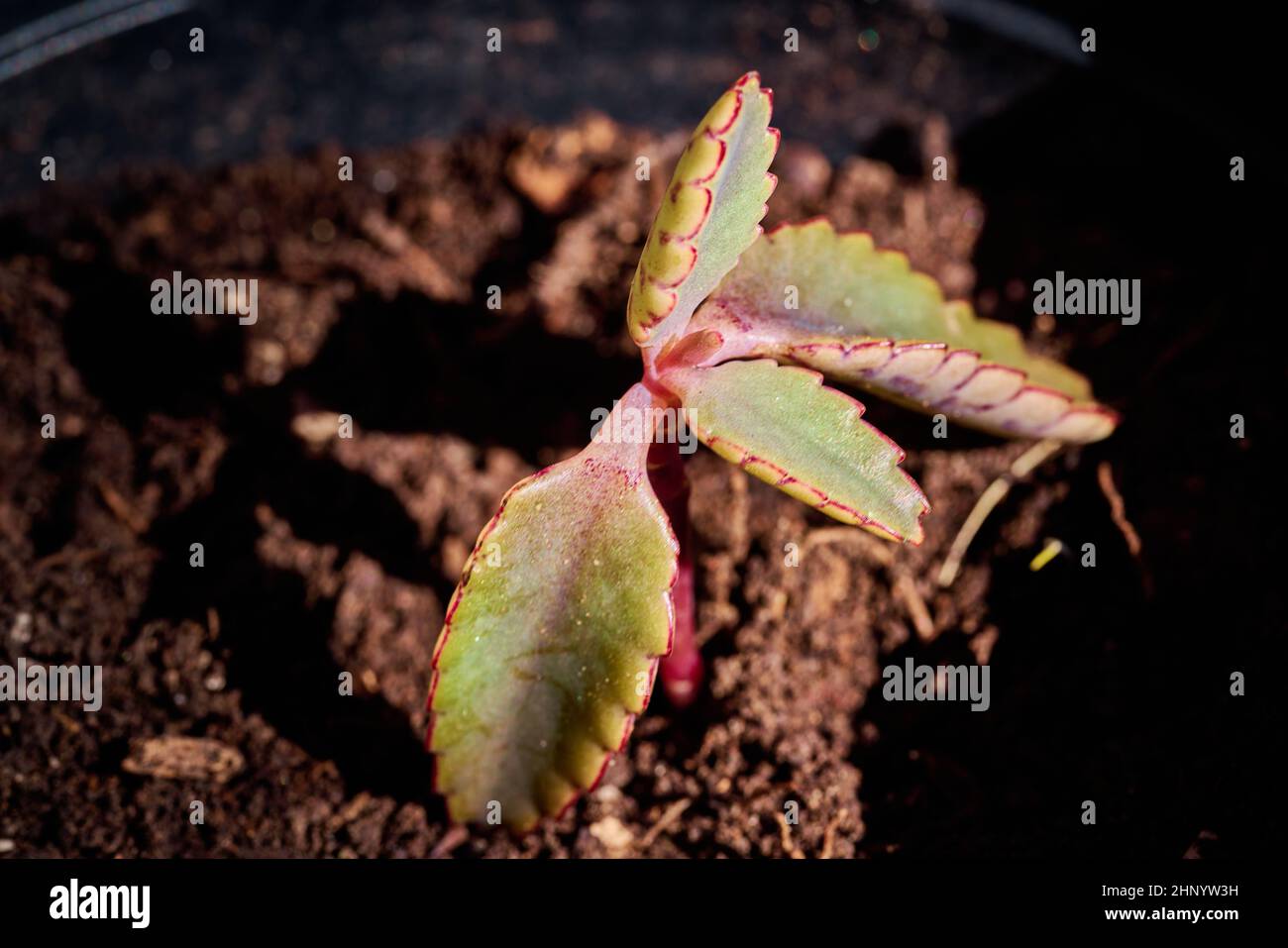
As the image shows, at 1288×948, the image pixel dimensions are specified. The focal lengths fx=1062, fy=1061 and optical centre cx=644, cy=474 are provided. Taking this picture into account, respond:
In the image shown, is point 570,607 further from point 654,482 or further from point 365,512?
point 365,512

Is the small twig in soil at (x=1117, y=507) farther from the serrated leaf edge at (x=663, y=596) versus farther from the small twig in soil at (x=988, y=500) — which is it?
the serrated leaf edge at (x=663, y=596)

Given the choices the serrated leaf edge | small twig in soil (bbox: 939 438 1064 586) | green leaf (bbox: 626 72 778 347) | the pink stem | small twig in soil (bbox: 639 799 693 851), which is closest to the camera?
green leaf (bbox: 626 72 778 347)

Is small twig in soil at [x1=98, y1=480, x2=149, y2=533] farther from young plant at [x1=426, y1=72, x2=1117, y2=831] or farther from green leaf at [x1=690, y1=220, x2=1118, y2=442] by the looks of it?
green leaf at [x1=690, y1=220, x2=1118, y2=442]

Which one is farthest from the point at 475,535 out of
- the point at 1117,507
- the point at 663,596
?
the point at 1117,507

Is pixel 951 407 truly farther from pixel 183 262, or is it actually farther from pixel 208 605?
pixel 183 262

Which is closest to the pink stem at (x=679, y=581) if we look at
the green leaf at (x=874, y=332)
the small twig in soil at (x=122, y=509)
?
the green leaf at (x=874, y=332)

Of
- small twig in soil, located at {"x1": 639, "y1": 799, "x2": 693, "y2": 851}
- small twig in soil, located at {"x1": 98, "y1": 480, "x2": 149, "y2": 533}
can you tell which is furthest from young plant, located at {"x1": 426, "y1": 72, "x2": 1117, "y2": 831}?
small twig in soil, located at {"x1": 98, "y1": 480, "x2": 149, "y2": 533}

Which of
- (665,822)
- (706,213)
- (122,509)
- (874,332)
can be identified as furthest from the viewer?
(122,509)
